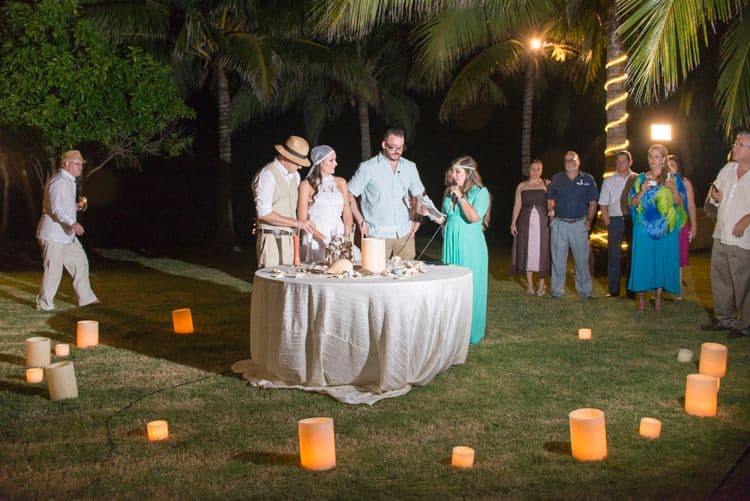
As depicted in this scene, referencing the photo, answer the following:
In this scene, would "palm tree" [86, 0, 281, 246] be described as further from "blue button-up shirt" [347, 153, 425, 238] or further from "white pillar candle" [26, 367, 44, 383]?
"white pillar candle" [26, 367, 44, 383]

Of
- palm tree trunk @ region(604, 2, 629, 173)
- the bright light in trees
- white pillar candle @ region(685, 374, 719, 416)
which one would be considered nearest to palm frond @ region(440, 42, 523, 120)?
the bright light in trees

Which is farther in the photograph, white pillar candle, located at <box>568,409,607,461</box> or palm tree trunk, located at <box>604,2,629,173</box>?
→ palm tree trunk, located at <box>604,2,629,173</box>

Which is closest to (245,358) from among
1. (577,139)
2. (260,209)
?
(260,209)

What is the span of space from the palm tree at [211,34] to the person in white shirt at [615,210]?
29.9 ft

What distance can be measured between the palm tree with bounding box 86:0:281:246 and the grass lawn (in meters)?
9.62

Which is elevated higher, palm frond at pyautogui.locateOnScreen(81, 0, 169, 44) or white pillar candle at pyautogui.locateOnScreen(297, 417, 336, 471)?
palm frond at pyautogui.locateOnScreen(81, 0, 169, 44)

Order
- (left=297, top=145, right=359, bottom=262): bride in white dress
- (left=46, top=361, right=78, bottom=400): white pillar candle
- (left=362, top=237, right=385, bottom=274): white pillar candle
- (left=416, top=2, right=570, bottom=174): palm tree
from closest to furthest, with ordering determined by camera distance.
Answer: (left=46, top=361, right=78, bottom=400): white pillar candle → (left=362, top=237, right=385, bottom=274): white pillar candle → (left=297, top=145, right=359, bottom=262): bride in white dress → (left=416, top=2, right=570, bottom=174): palm tree

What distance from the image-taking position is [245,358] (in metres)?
7.00

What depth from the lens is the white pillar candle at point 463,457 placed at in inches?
166

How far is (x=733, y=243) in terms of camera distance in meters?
7.66

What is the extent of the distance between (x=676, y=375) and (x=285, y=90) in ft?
64.3

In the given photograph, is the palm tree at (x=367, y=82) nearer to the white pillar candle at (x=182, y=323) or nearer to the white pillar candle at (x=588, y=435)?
the white pillar candle at (x=182, y=323)

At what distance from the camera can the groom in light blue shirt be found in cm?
730

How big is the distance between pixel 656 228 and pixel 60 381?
6470 millimetres
